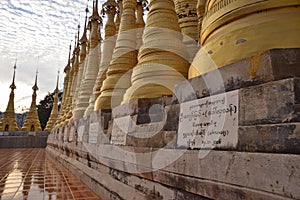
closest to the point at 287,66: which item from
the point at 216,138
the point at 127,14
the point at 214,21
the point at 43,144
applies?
the point at 216,138

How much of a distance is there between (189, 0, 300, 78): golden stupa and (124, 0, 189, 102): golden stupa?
3.50 ft

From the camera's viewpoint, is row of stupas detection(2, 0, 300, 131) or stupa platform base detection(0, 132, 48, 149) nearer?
row of stupas detection(2, 0, 300, 131)

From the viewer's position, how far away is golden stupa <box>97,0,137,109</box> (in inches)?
186

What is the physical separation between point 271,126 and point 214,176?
18.3 inches

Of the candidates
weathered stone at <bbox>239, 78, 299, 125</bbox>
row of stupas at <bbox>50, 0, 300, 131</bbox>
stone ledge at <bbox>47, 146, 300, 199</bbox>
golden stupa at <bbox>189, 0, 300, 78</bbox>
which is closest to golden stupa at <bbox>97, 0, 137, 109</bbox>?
row of stupas at <bbox>50, 0, 300, 131</bbox>

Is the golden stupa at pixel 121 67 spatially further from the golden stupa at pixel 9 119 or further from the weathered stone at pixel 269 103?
the golden stupa at pixel 9 119

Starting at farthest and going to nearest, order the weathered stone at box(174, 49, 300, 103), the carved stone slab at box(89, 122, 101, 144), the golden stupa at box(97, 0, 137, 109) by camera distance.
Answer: the golden stupa at box(97, 0, 137, 109)
the carved stone slab at box(89, 122, 101, 144)
the weathered stone at box(174, 49, 300, 103)

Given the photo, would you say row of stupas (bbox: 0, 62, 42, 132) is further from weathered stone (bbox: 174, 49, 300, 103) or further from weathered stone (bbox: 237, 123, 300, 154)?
weathered stone (bbox: 237, 123, 300, 154)

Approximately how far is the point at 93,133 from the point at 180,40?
2109 mm

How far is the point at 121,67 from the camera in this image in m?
4.91

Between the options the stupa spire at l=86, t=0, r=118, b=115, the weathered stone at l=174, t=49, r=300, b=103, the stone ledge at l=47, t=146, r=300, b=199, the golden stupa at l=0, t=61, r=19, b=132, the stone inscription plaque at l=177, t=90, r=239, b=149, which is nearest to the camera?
the stone ledge at l=47, t=146, r=300, b=199

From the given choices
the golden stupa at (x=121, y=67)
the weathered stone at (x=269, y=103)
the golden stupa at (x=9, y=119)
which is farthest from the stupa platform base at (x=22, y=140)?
the weathered stone at (x=269, y=103)

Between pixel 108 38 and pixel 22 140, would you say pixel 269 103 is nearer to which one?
pixel 108 38

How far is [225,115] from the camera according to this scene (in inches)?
65.5
